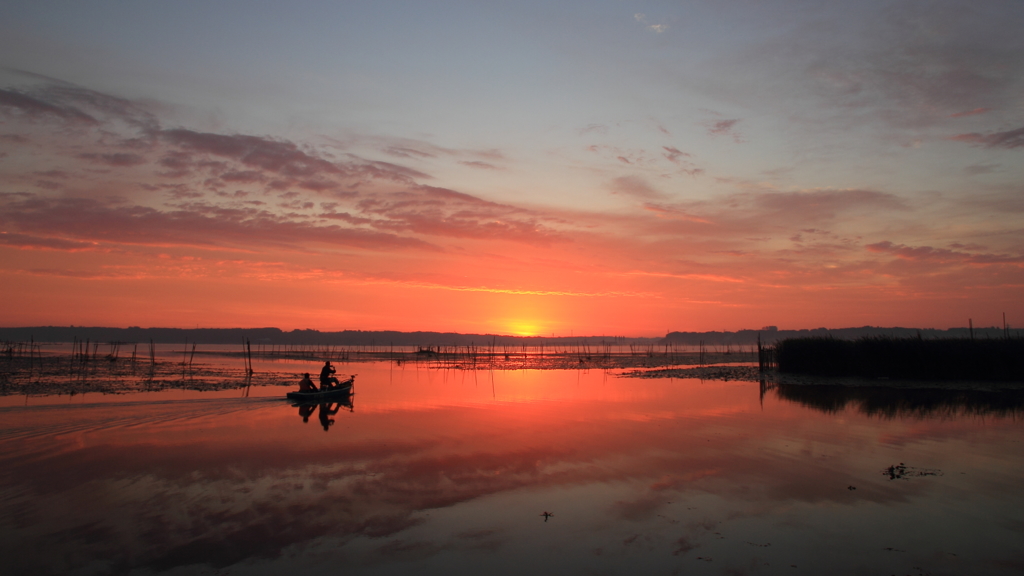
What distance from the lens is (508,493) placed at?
9609 mm

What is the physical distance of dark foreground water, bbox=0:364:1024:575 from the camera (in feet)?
22.4

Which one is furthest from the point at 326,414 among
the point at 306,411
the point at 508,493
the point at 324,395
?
the point at 508,493

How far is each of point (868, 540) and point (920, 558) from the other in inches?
25.0

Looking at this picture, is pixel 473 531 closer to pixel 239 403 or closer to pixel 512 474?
pixel 512 474

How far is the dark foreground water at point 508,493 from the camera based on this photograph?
6.84 metres

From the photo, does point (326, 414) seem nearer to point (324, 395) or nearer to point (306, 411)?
point (306, 411)

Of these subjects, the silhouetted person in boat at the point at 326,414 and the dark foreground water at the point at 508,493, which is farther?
the silhouetted person in boat at the point at 326,414

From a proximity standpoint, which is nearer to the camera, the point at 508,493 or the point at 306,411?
the point at 508,493

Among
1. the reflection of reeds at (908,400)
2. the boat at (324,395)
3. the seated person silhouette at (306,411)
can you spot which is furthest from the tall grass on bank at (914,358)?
the seated person silhouette at (306,411)

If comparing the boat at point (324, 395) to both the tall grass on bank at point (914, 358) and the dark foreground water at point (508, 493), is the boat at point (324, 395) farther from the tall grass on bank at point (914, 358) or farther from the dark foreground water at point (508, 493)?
the tall grass on bank at point (914, 358)

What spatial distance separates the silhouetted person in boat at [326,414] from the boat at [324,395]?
730 mm

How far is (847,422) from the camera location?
16.8 metres

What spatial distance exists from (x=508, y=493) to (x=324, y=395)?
49.2 feet

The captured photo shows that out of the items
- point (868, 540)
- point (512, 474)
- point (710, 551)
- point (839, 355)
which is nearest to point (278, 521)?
point (512, 474)
